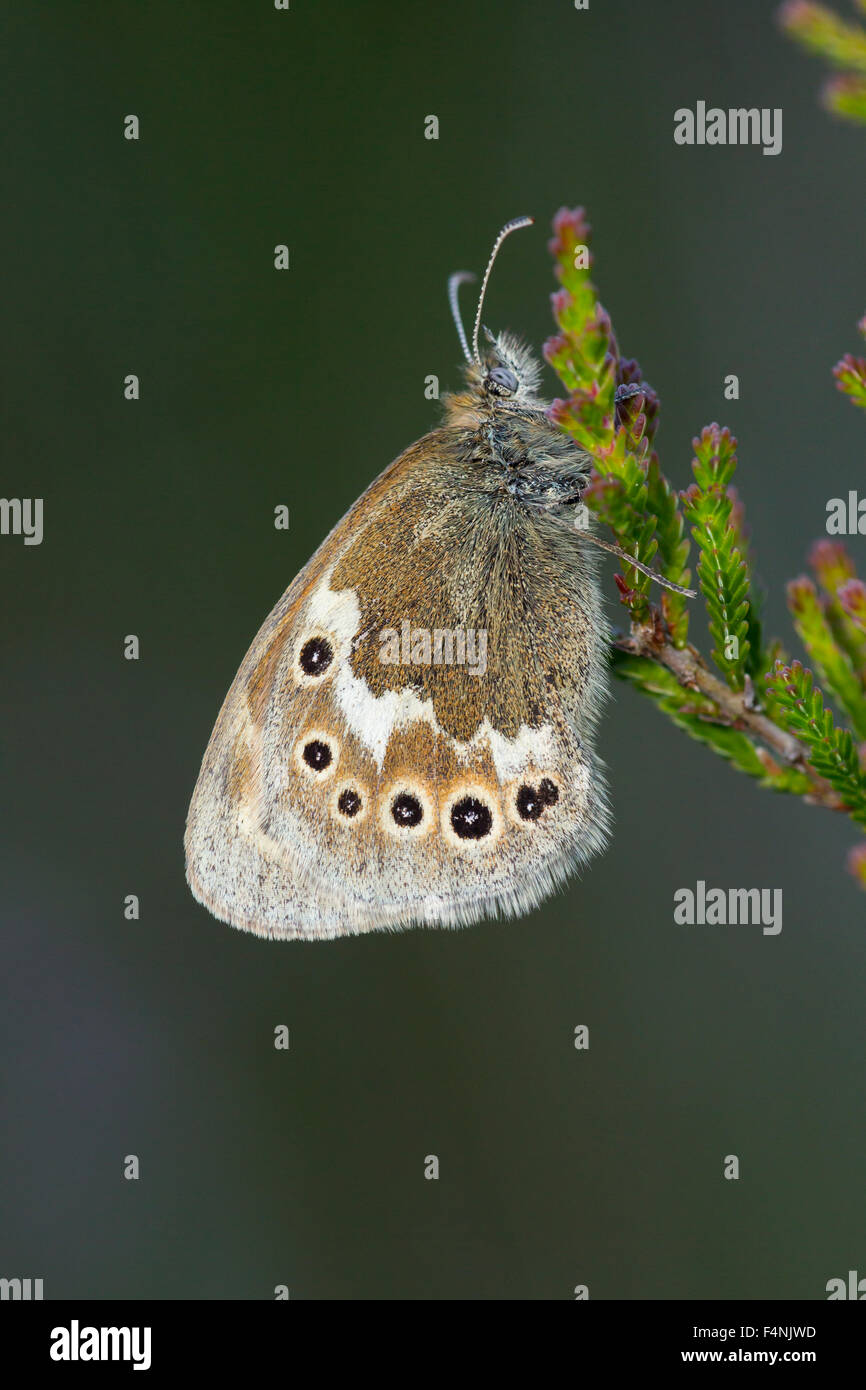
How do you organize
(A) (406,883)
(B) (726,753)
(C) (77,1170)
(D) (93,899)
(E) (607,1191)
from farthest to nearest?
(D) (93,899), (C) (77,1170), (E) (607,1191), (A) (406,883), (B) (726,753)

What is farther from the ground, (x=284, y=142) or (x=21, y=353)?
(x=284, y=142)

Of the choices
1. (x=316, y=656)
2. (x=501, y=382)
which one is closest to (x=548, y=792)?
(x=316, y=656)

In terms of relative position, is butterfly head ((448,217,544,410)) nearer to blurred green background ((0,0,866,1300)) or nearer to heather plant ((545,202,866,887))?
heather plant ((545,202,866,887))

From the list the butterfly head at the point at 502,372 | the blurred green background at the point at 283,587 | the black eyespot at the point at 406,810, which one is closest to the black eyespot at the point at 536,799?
the black eyespot at the point at 406,810

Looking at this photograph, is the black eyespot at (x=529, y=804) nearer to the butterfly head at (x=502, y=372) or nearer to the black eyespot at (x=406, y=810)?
the black eyespot at (x=406, y=810)

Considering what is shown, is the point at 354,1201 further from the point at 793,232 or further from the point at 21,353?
the point at 793,232

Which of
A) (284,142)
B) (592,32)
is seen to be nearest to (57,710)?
(284,142)

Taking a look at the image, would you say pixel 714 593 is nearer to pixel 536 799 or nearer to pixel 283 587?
pixel 536 799
